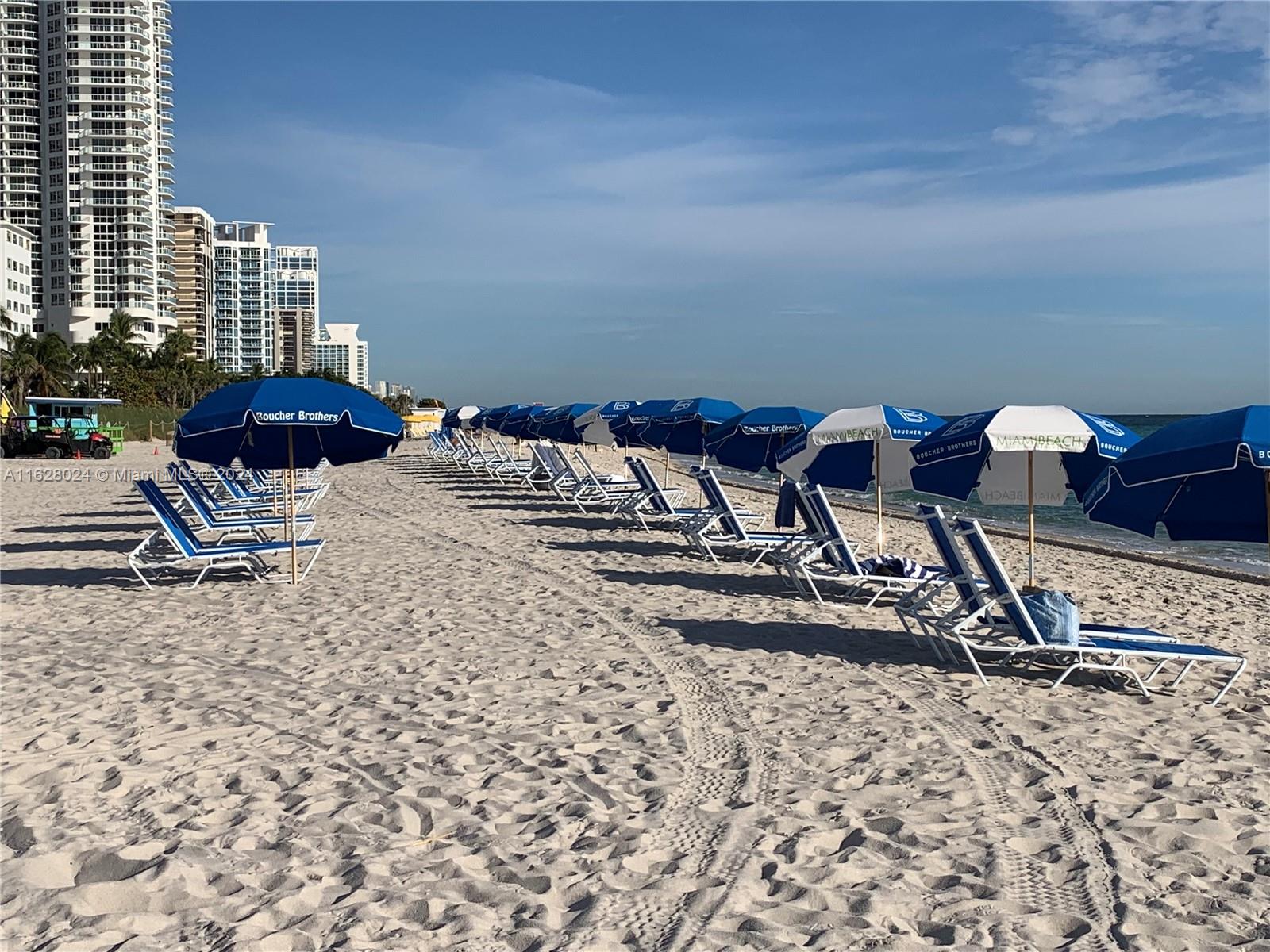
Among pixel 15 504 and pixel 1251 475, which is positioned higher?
pixel 1251 475

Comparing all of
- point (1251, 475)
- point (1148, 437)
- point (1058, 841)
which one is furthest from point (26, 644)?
point (1251, 475)

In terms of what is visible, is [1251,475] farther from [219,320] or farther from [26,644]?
[219,320]

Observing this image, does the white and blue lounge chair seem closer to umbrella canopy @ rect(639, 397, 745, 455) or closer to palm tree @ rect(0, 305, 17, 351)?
umbrella canopy @ rect(639, 397, 745, 455)

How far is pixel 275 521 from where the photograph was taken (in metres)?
11.7

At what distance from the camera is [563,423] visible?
2247 centimetres

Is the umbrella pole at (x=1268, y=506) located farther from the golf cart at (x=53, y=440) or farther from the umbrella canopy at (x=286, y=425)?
the golf cart at (x=53, y=440)

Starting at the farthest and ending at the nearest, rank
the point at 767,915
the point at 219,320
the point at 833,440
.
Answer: the point at 219,320 < the point at 833,440 < the point at 767,915

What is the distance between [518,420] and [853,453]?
17406mm

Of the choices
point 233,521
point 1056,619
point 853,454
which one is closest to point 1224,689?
point 1056,619

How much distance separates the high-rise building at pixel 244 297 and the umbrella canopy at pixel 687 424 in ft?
440

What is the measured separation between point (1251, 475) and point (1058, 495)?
2.96m

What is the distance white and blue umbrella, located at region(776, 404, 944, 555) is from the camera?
380 inches

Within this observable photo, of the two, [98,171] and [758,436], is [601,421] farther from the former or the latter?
[98,171]

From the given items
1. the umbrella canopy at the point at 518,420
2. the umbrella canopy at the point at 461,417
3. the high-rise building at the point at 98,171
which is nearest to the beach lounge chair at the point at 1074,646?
the umbrella canopy at the point at 518,420
